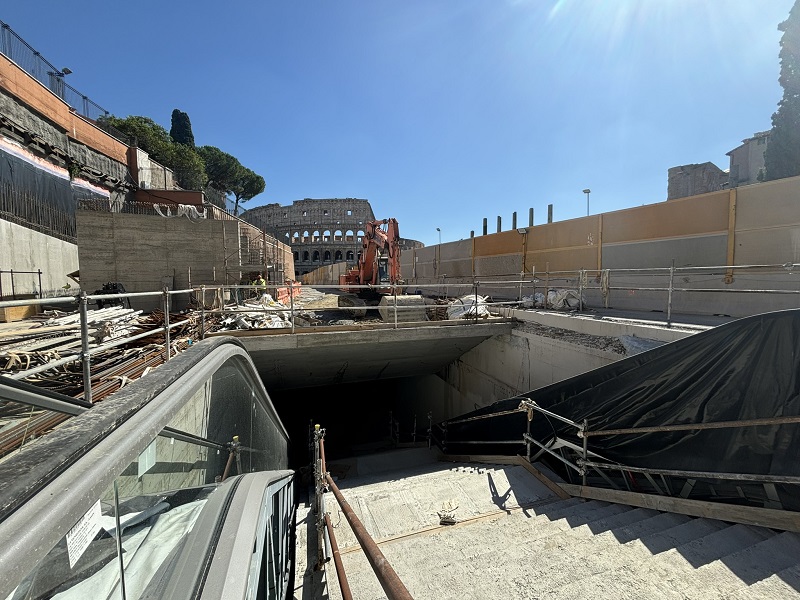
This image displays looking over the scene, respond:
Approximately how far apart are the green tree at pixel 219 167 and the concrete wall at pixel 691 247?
5064 centimetres

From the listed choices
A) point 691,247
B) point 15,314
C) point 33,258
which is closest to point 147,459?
point 691,247

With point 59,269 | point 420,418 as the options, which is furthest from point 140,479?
point 59,269

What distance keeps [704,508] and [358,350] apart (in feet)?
23.2

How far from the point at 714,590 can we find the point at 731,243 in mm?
10074

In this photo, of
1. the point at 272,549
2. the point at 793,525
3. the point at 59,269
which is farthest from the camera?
the point at 59,269

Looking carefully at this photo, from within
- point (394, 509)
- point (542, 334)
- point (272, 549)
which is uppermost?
point (542, 334)

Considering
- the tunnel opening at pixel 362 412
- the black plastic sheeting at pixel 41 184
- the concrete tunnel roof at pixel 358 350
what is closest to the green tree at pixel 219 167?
the black plastic sheeting at pixel 41 184

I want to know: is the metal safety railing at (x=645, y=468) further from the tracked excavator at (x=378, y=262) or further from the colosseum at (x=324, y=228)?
the colosseum at (x=324, y=228)

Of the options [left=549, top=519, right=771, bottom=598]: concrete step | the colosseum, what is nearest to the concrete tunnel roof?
→ [left=549, top=519, right=771, bottom=598]: concrete step

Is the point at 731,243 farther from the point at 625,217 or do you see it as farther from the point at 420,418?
the point at 420,418

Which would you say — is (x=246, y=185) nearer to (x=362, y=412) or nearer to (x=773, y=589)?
(x=362, y=412)

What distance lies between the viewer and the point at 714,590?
253 centimetres

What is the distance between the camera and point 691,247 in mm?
10320

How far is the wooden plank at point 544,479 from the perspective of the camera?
481 centimetres
